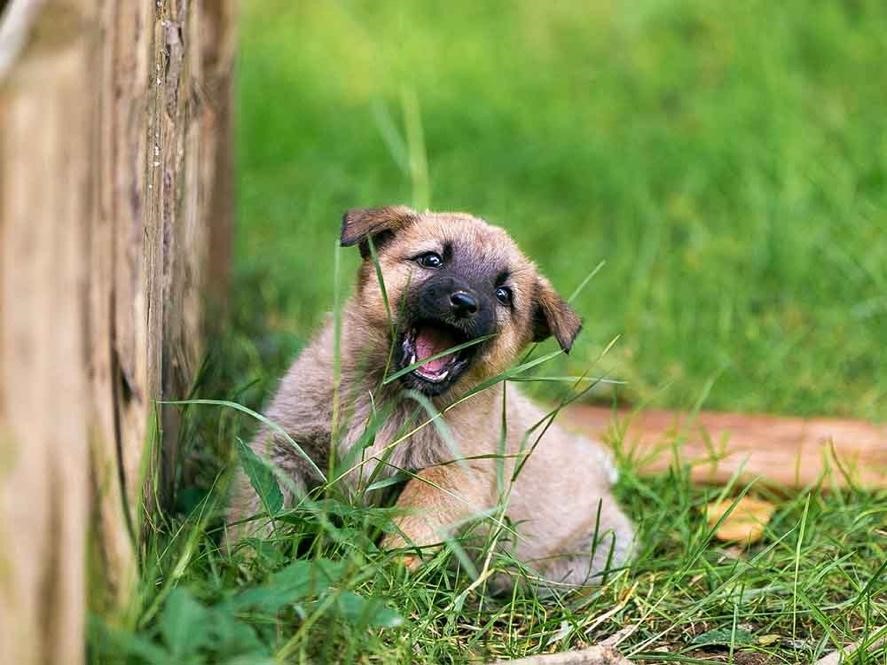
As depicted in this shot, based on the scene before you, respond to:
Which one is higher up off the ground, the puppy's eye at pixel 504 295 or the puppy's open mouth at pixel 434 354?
the puppy's eye at pixel 504 295

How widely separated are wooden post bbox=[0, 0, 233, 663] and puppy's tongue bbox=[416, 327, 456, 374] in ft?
3.34

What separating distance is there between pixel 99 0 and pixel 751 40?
281 inches

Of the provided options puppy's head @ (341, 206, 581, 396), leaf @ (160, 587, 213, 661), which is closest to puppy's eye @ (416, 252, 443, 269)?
puppy's head @ (341, 206, 581, 396)

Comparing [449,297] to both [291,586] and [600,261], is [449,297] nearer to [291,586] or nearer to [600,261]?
[291,586]

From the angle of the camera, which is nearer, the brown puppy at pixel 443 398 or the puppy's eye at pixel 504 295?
the brown puppy at pixel 443 398

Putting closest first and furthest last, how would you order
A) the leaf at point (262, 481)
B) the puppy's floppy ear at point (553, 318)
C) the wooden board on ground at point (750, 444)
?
the leaf at point (262, 481)
the puppy's floppy ear at point (553, 318)
the wooden board on ground at point (750, 444)

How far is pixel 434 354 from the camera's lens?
4.04 meters

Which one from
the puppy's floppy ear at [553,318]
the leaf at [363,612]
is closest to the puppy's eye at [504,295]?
the puppy's floppy ear at [553,318]

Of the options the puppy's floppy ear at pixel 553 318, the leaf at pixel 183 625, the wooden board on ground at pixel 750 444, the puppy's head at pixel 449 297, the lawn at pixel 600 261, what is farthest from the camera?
the wooden board on ground at pixel 750 444

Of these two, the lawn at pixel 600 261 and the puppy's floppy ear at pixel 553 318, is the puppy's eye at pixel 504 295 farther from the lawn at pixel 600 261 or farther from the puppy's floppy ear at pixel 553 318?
the lawn at pixel 600 261

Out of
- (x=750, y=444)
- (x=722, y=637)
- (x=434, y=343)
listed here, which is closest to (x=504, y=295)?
(x=434, y=343)

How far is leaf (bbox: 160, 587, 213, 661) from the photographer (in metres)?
2.74

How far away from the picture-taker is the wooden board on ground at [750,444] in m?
4.97

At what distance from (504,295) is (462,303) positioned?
43 centimetres
